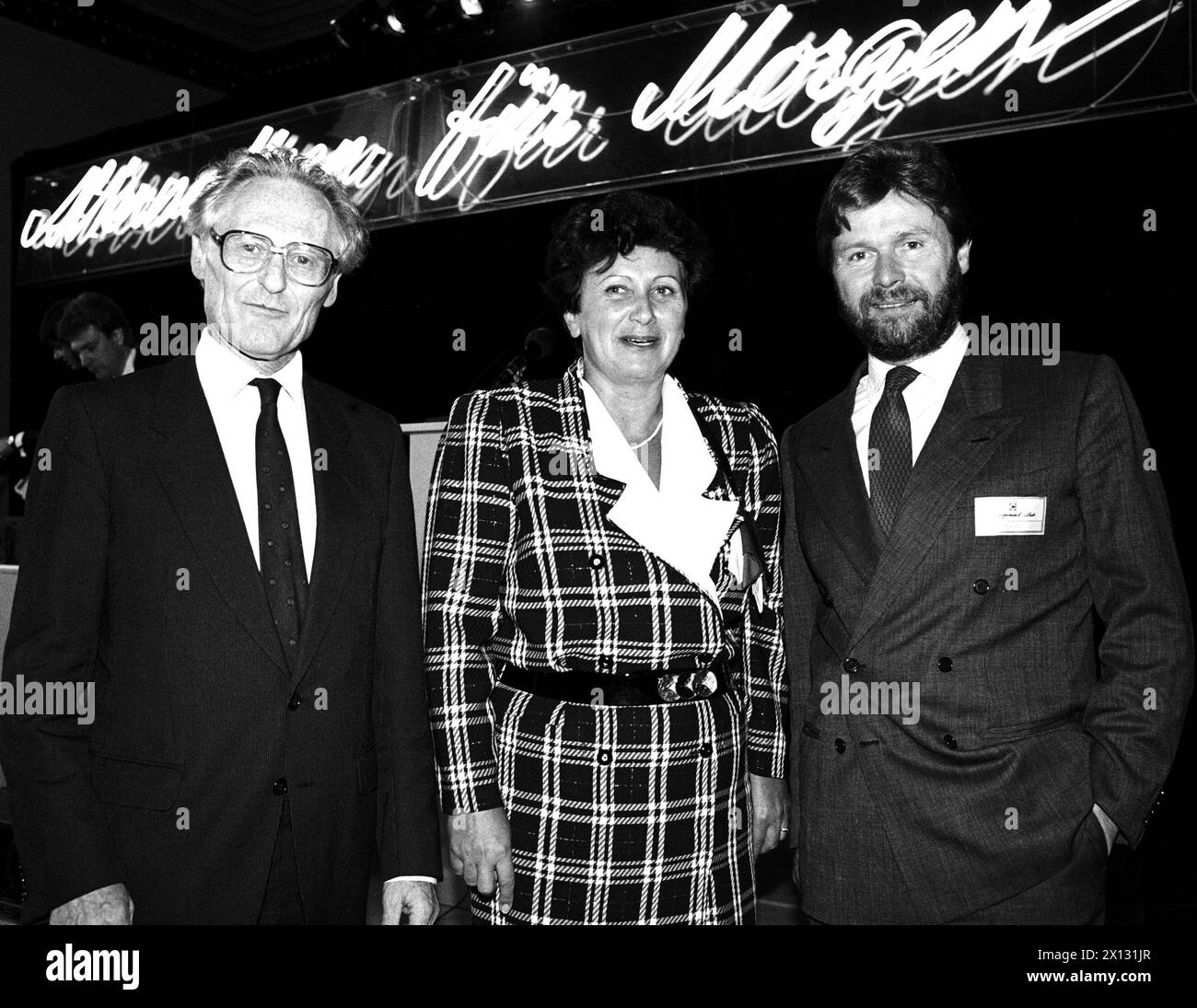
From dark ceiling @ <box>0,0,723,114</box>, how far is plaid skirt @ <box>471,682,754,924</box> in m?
4.00

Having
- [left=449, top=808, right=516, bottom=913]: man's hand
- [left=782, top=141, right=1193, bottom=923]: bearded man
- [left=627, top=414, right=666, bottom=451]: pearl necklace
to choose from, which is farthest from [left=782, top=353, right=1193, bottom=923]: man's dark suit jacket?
[left=449, top=808, right=516, bottom=913]: man's hand

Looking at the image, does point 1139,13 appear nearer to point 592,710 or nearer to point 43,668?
point 592,710

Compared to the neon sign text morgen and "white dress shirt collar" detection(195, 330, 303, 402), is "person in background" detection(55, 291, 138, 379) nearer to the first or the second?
the neon sign text morgen

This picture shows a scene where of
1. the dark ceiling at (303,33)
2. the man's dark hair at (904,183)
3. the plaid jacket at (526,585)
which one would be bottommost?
the plaid jacket at (526,585)

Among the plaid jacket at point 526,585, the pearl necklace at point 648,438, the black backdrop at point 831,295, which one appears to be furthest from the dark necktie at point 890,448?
the black backdrop at point 831,295

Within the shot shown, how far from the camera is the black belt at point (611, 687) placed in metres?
2.03

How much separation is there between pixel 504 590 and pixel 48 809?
83 cm

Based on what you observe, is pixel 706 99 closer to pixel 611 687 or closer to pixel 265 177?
Answer: pixel 265 177

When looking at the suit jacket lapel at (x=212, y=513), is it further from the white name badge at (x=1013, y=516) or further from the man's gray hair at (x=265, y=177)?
the white name badge at (x=1013, y=516)

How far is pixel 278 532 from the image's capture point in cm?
181

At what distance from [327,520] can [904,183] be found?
125cm

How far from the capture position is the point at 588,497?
211 centimetres

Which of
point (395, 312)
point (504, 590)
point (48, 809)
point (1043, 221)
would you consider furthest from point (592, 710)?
point (395, 312)

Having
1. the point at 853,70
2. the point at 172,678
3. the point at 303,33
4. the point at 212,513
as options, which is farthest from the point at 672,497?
the point at 303,33
